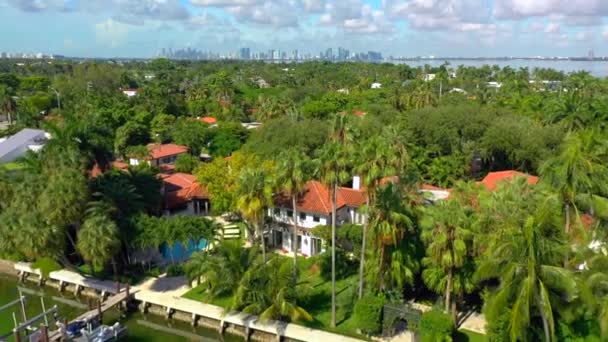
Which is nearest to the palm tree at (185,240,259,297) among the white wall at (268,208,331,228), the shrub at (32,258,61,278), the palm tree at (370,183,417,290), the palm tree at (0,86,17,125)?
the palm tree at (370,183,417,290)

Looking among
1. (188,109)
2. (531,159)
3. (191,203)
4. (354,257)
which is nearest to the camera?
(354,257)

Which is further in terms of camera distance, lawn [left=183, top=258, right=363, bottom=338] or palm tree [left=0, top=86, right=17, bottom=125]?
palm tree [left=0, top=86, right=17, bottom=125]

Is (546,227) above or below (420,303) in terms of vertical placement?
above

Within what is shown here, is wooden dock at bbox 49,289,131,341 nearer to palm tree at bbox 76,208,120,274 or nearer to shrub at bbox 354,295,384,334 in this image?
palm tree at bbox 76,208,120,274

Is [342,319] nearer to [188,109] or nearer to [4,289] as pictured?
[4,289]

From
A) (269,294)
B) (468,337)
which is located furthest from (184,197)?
(468,337)

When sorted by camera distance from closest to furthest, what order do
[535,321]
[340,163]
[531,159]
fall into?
[535,321] → [340,163] → [531,159]

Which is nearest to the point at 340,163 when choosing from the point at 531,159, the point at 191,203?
the point at 191,203
